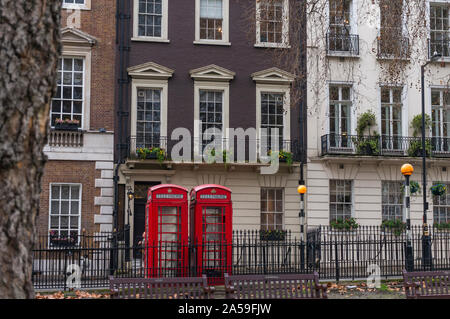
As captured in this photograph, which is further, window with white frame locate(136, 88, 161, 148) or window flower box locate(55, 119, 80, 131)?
window with white frame locate(136, 88, 161, 148)

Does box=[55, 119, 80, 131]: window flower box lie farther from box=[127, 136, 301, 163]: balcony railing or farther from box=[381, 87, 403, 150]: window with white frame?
box=[381, 87, 403, 150]: window with white frame

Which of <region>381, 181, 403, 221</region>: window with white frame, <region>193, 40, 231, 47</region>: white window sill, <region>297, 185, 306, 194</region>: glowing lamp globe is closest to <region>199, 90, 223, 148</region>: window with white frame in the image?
<region>193, 40, 231, 47</region>: white window sill

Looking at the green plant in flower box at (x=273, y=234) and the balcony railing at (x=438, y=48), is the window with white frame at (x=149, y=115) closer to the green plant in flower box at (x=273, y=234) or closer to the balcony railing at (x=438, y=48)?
the green plant in flower box at (x=273, y=234)

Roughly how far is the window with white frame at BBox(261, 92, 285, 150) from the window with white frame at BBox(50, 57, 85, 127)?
24.5ft

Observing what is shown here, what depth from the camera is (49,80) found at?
15.9 feet

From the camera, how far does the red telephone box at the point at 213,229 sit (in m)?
16.1

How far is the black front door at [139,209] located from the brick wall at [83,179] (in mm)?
1482

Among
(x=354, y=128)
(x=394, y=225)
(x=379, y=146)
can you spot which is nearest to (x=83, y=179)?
(x=354, y=128)

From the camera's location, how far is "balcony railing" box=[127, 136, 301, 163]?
22.8 metres
